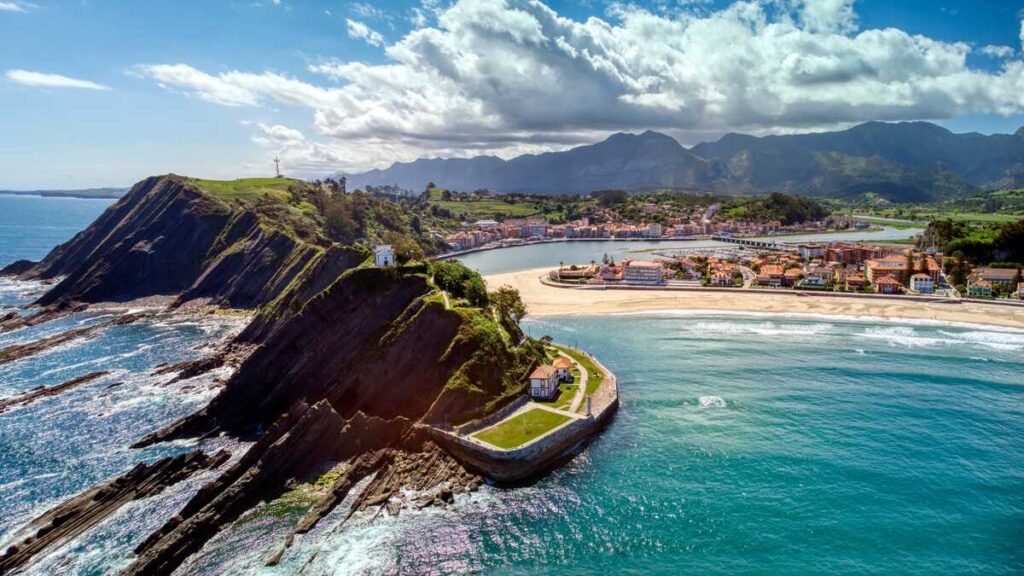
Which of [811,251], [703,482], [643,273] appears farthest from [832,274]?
[703,482]

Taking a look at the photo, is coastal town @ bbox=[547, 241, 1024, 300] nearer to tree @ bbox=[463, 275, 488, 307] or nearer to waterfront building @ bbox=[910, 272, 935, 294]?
waterfront building @ bbox=[910, 272, 935, 294]

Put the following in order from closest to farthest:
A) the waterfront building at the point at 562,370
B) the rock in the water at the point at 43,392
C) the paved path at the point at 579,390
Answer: the paved path at the point at 579,390, the waterfront building at the point at 562,370, the rock in the water at the point at 43,392

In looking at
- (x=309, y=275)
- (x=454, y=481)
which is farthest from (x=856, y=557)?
(x=309, y=275)

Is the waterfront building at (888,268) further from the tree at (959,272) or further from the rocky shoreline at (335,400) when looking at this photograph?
the rocky shoreline at (335,400)

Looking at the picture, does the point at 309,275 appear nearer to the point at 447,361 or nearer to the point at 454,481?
the point at 447,361

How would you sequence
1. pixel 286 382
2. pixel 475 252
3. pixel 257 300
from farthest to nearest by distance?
pixel 475 252, pixel 257 300, pixel 286 382

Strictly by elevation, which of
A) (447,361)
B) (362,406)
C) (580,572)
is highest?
(447,361)

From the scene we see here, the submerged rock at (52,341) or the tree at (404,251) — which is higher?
the tree at (404,251)

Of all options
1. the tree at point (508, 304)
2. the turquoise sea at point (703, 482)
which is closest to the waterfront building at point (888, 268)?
the turquoise sea at point (703, 482)
